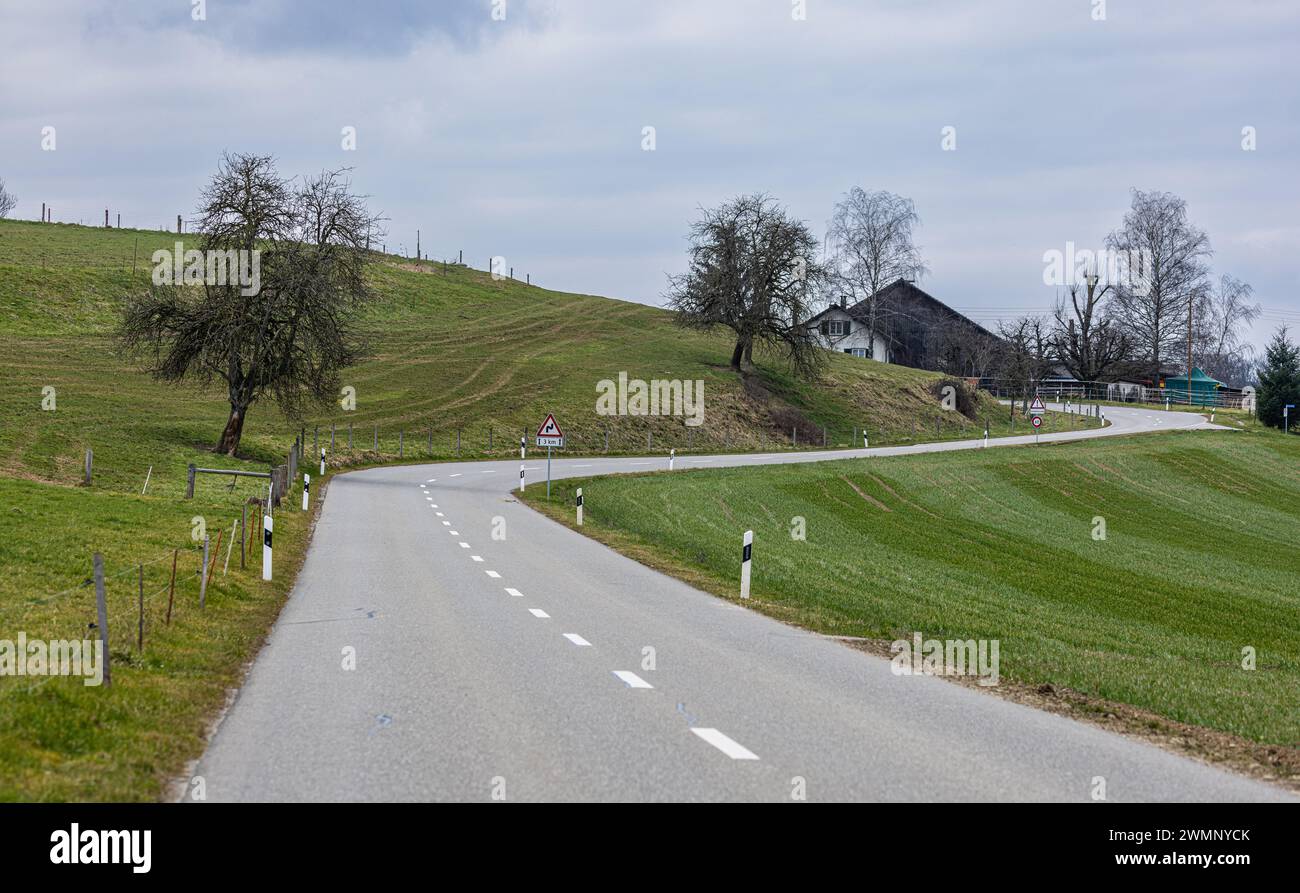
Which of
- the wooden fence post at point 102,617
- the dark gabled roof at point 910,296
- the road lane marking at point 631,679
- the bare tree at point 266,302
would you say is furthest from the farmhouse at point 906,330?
the wooden fence post at point 102,617

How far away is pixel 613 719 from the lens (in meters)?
8.52

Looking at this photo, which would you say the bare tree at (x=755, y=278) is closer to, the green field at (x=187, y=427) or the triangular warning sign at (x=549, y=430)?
the green field at (x=187, y=427)

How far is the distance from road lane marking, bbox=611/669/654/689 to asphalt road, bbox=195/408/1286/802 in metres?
0.03

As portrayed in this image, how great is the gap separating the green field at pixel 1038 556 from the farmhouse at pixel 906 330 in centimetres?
4328

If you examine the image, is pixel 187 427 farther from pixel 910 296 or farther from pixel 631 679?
pixel 910 296

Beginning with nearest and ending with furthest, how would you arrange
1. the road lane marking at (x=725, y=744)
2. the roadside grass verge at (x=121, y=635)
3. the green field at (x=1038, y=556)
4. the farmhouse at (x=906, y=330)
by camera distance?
the roadside grass verge at (x=121, y=635)
the road lane marking at (x=725, y=744)
the green field at (x=1038, y=556)
the farmhouse at (x=906, y=330)

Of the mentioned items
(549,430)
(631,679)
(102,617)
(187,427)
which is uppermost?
(549,430)

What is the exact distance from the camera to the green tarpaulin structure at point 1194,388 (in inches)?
4102

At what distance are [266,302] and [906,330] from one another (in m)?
75.8

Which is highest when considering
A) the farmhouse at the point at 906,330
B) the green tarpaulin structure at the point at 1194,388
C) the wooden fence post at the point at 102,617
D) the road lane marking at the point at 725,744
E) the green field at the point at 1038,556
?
the farmhouse at the point at 906,330

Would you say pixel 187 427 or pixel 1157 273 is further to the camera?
pixel 1157 273

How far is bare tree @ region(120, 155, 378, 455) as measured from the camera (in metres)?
41.3

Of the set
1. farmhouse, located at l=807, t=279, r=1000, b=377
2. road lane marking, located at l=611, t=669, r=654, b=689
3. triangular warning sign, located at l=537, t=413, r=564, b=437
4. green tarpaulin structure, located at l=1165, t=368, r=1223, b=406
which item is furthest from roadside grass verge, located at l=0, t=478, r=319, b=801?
green tarpaulin structure, located at l=1165, t=368, r=1223, b=406

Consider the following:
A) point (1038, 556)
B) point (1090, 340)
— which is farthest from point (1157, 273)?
point (1038, 556)
